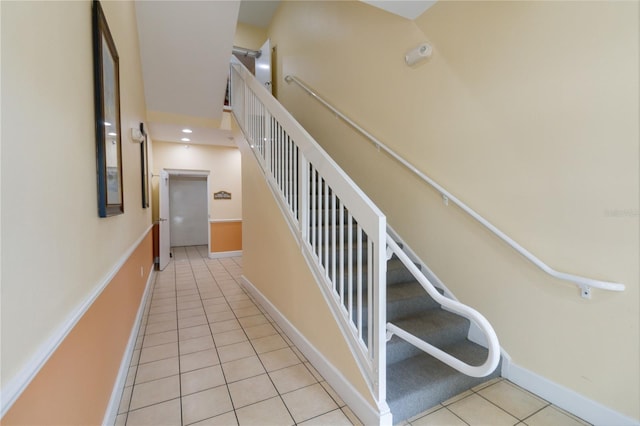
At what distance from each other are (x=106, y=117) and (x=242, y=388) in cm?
193

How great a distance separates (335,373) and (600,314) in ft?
5.34

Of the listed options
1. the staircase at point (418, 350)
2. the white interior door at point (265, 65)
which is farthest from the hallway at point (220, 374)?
the white interior door at point (265, 65)

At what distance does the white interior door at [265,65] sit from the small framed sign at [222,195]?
258 cm

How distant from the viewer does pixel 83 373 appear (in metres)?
1.20

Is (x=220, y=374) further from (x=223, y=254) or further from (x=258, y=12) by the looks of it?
(x=258, y=12)

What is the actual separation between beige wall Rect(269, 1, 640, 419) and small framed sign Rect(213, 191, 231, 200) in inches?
184

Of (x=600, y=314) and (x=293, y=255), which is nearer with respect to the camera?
(x=600, y=314)

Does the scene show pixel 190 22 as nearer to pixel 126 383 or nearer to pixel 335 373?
pixel 126 383

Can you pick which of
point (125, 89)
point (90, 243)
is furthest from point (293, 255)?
point (125, 89)

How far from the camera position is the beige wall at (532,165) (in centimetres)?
150

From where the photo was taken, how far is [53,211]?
93 cm

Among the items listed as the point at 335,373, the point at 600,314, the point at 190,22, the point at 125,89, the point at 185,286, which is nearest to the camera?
the point at 600,314

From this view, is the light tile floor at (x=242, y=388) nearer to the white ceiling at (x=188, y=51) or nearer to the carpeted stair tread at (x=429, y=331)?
the carpeted stair tread at (x=429, y=331)

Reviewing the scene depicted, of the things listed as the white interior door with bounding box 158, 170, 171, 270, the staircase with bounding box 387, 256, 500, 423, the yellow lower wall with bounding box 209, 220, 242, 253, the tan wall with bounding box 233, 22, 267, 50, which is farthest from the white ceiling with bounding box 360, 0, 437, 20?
the yellow lower wall with bounding box 209, 220, 242, 253
